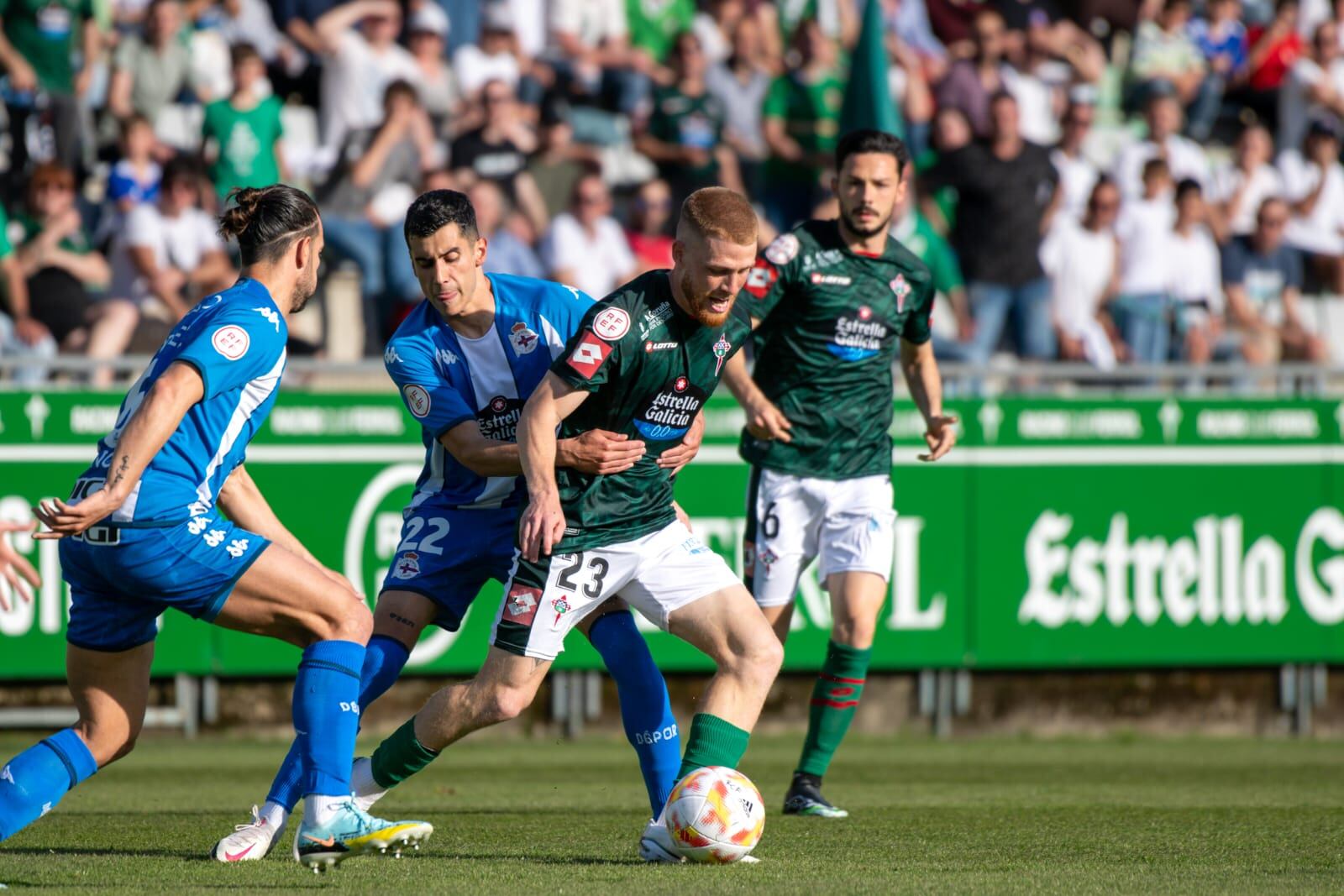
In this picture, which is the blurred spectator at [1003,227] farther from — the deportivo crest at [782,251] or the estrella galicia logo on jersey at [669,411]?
the estrella galicia logo on jersey at [669,411]

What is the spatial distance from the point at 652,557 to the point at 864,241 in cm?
268

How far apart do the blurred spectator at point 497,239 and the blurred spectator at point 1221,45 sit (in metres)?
7.91

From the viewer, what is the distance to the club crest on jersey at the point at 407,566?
693 centimetres

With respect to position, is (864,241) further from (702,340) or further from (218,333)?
(218,333)

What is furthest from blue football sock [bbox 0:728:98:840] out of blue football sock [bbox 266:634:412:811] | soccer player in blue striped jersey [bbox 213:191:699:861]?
blue football sock [bbox 266:634:412:811]

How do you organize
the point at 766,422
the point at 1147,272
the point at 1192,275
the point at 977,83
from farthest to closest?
the point at 977,83
the point at 1192,275
the point at 1147,272
the point at 766,422

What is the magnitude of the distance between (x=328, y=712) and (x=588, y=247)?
27.8 feet

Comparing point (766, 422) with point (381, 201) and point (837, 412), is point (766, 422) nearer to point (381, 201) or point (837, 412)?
point (837, 412)

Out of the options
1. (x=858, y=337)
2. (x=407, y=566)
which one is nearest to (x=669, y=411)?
(x=407, y=566)

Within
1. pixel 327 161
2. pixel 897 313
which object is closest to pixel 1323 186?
pixel 327 161

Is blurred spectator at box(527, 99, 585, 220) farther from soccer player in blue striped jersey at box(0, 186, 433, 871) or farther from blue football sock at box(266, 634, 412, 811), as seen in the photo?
soccer player in blue striped jersey at box(0, 186, 433, 871)

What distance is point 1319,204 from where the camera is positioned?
17.1m

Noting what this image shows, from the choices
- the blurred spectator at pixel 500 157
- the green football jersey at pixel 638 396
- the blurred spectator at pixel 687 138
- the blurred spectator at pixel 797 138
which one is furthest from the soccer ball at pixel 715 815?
the blurred spectator at pixel 797 138

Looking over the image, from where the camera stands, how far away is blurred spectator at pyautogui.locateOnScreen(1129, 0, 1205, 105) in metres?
18.2
